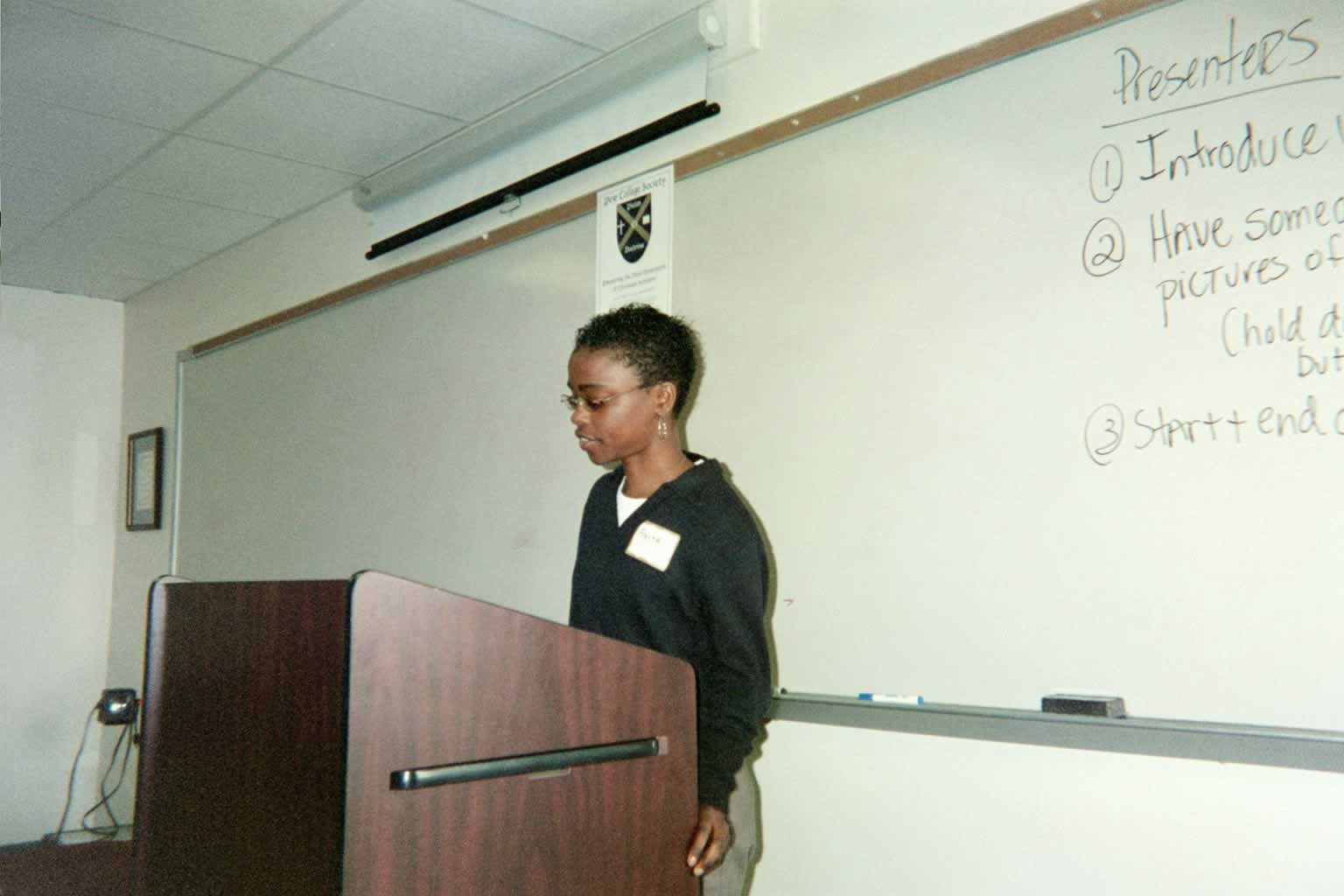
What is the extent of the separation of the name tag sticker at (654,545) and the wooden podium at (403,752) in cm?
31

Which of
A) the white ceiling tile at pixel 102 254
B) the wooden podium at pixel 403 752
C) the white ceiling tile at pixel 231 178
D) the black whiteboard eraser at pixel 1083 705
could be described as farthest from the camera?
the white ceiling tile at pixel 102 254

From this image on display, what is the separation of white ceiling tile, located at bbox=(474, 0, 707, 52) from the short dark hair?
738 mm

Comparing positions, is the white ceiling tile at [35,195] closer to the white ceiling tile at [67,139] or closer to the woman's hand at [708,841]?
the white ceiling tile at [67,139]

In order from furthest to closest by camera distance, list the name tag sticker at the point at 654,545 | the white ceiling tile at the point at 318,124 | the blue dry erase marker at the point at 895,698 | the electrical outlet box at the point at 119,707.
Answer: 1. the electrical outlet box at the point at 119,707
2. the white ceiling tile at the point at 318,124
3. the blue dry erase marker at the point at 895,698
4. the name tag sticker at the point at 654,545

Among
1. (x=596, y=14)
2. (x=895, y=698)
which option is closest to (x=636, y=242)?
(x=596, y=14)

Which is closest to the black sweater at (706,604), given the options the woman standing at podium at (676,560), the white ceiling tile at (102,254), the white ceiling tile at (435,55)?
the woman standing at podium at (676,560)

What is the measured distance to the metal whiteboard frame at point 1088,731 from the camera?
1.43m

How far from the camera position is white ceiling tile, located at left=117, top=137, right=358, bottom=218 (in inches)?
127

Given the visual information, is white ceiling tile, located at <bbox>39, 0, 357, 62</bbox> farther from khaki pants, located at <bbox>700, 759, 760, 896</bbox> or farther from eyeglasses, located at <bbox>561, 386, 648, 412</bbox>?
khaki pants, located at <bbox>700, 759, 760, 896</bbox>

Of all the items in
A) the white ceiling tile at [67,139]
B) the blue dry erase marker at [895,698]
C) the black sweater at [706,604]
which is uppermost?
the white ceiling tile at [67,139]

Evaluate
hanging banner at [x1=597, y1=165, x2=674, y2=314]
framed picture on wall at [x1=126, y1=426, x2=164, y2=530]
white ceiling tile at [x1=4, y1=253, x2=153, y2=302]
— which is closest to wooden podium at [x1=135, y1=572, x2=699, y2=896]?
hanging banner at [x1=597, y1=165, x2=674, y2=314]

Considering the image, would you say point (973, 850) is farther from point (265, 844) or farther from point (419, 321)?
point (419, 321)

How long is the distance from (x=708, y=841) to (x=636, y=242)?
1419 mm

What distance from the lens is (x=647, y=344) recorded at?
1.94 metres
